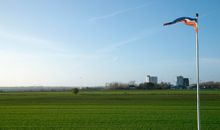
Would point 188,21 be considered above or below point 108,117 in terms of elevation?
above

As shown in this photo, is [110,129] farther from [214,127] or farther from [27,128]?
[214,127]

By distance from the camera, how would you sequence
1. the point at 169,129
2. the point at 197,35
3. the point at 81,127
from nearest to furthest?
the point at 197,35, the point at 169,129, the point at 81,127

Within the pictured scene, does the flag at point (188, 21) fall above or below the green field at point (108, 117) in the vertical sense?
above

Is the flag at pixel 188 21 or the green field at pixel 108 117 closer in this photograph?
the flag at pixel 188 21

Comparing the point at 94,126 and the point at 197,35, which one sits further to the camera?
the point at 94,126

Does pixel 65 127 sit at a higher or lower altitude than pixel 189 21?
lower

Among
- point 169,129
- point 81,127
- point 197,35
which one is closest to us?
point 197,35

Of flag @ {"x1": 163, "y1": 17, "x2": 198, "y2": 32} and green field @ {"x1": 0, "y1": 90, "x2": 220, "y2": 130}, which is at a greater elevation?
flag @ {"x1": 163, "y1": 17, "x2": 198, "y2": 32}

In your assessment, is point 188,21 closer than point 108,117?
Yes

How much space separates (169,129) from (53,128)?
8.91 meters

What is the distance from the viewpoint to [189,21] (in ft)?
48.8

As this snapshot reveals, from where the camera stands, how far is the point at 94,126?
2327 centimetres

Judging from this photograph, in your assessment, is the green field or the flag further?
the green field

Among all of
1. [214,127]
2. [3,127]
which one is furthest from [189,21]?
[3,127]
